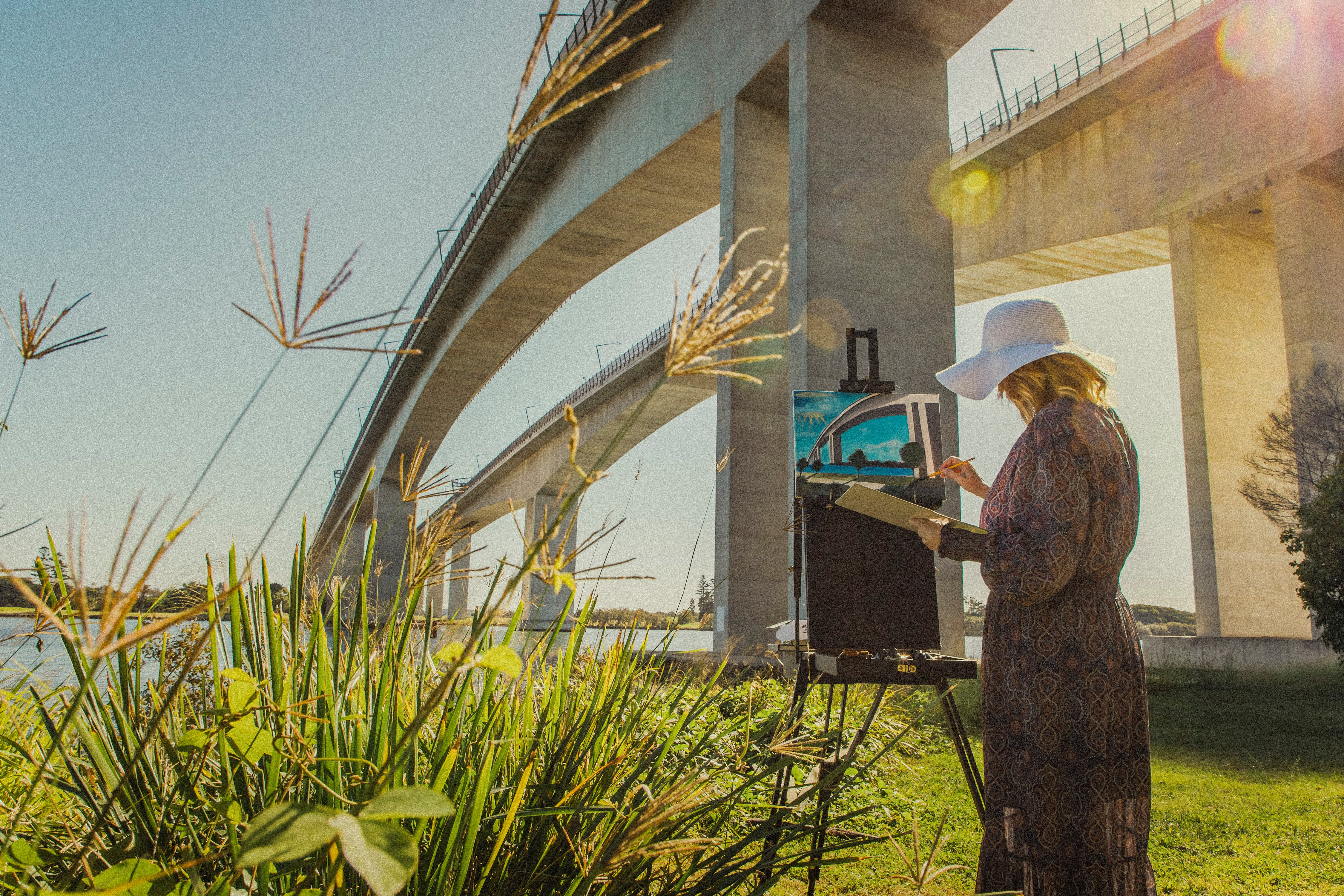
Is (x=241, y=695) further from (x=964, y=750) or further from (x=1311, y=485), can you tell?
(x=1311, y=485)

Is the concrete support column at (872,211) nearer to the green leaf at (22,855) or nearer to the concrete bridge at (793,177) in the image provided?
the concrete bridge at (793,177)

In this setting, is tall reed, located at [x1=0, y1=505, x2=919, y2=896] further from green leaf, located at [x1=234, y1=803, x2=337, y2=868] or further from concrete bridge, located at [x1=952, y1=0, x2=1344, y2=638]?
concrete bridge, located at [x1=952, y1=0, x2=1344, y2=638]

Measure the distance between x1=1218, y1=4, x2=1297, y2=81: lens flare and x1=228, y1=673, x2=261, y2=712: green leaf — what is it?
2106cm

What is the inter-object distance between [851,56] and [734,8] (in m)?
2.50

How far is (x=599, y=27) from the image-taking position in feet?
2.54

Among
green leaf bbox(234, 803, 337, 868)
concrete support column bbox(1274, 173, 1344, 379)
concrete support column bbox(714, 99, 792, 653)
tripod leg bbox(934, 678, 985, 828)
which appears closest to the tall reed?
green leaf bbox(234, 803, 337, 868)

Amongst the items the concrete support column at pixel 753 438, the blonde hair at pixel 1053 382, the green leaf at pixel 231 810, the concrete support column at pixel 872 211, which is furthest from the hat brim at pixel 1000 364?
the concrete support column at pixel 753 438

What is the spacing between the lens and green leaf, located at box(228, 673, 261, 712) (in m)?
1.03

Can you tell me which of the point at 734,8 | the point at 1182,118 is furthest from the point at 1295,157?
the point at 734,8

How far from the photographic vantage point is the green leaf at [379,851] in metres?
0.60

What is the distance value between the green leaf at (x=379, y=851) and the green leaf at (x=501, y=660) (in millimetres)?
150

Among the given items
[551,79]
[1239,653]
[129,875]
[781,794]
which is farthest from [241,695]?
[1239,653]

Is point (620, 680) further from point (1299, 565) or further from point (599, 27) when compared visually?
point (1299, 565)

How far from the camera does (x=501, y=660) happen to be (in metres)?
0.79
